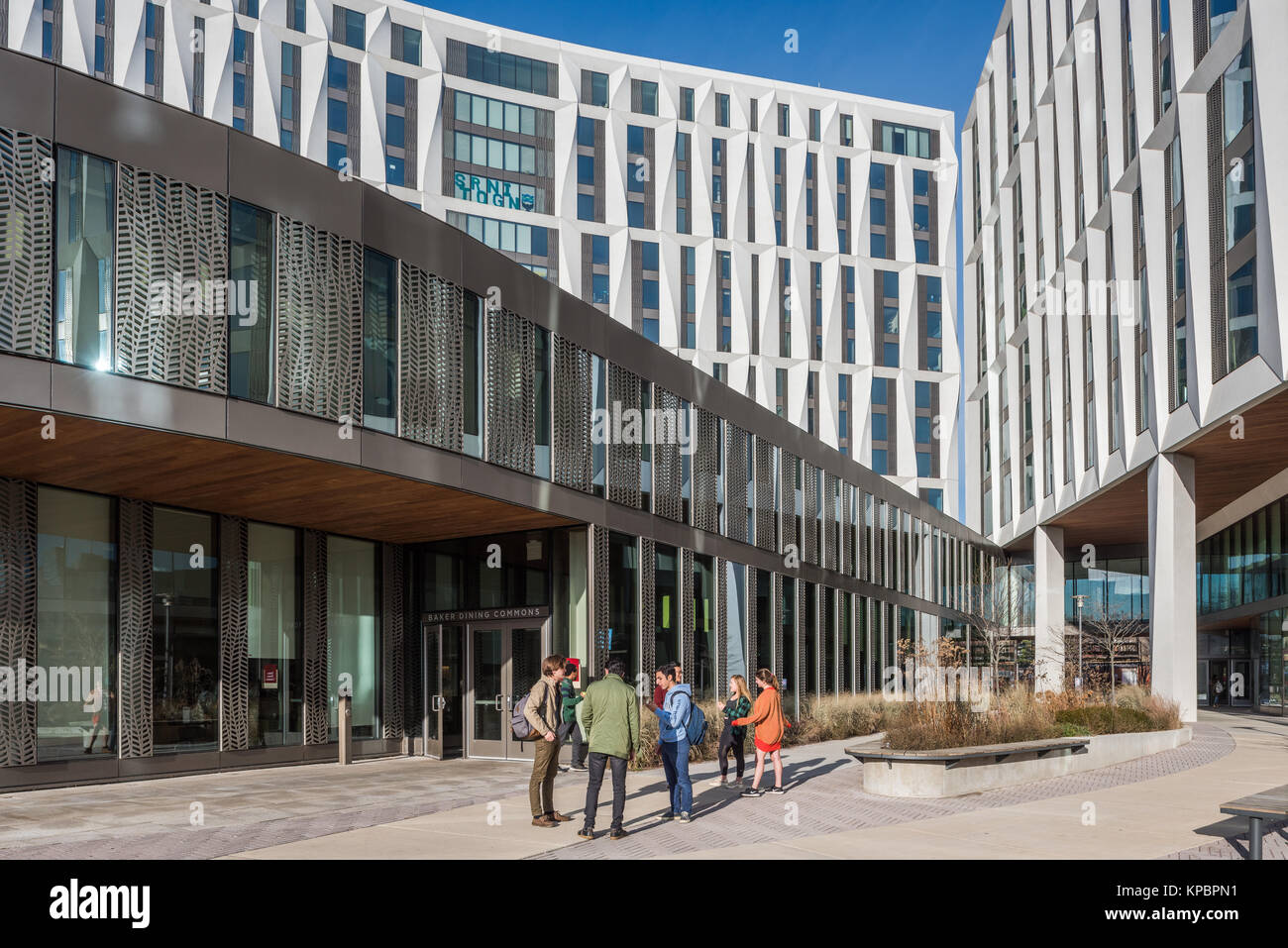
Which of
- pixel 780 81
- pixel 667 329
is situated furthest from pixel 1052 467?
pixel 780 81

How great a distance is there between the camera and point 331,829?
12.1 m

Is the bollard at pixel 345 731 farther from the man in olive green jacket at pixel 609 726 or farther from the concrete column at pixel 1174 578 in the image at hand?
the concrete column at pixel 1174 578

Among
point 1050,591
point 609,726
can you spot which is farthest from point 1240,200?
point 1050,591

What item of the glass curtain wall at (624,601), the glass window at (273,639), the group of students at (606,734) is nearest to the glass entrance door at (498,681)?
the glass curtain wall at (624,601)

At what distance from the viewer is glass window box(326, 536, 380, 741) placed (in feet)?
68.5

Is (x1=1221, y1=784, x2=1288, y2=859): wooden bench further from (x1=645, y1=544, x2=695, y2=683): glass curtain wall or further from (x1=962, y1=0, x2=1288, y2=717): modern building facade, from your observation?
(x1=962, y1=0, x2=1288, y2=717): modern building facade

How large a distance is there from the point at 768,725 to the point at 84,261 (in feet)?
32.6

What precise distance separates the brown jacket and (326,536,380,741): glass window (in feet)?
30.8

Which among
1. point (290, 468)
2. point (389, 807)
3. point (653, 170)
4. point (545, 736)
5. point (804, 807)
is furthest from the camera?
point (653, 170)

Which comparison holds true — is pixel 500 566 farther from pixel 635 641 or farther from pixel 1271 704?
pixel 1271 704

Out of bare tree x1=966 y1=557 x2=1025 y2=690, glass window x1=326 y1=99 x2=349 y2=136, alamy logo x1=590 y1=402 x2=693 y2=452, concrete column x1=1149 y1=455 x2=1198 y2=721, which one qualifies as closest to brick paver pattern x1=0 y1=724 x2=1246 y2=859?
alamy logo x1=590 y1=402 x2=693 y2=452

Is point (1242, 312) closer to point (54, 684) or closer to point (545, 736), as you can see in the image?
point (545, 736)

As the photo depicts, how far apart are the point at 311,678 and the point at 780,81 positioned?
62.1 metres

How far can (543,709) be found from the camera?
12.2 m
